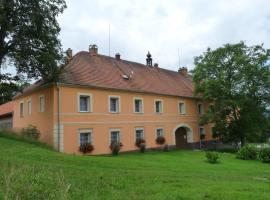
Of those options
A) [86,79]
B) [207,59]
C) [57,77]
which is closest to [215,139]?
[207,59]

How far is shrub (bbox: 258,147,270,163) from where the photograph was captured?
23.8 meters

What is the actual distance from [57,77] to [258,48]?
2095cm

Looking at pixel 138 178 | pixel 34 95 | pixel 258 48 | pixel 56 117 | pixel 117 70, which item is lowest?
pixel 138 178

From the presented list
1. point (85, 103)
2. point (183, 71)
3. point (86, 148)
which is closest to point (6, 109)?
point (85, 103)

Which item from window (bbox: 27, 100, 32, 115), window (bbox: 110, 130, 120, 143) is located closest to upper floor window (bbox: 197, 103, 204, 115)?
window (bbox: 110, 130, 120, 143)

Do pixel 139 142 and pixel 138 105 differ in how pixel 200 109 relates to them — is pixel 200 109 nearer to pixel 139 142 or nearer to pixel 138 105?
pixel 138 105

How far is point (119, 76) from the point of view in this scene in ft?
95.0

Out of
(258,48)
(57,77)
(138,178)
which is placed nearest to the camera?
(138,178)

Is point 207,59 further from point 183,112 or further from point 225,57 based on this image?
point 183,112

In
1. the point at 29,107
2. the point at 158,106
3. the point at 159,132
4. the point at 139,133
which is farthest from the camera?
the point at 158,106

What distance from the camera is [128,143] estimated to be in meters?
27.3

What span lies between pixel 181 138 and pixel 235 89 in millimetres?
7460

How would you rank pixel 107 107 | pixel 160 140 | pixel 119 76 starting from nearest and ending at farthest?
1. pixel 107 107
2. pixel 119 76
3. pixel 160 140

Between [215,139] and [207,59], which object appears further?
[215,139]
